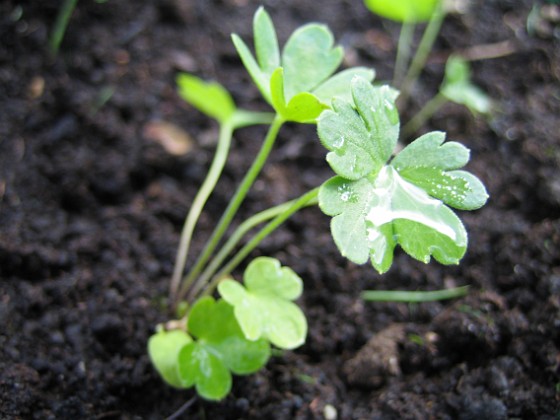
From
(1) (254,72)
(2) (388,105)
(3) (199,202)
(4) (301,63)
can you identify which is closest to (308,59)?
(4) (301,63)

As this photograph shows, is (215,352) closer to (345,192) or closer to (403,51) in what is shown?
(345,192)

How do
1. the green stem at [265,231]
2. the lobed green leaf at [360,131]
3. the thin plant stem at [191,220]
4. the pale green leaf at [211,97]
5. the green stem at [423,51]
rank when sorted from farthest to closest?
the green stem at [423,51]
the pale green leaf at [211,97]
the thin plant stem at [191,220]
the green stem at [265,231]
the lobed green leaf at [360,131]

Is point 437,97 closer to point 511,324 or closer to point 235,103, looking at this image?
point 235,103

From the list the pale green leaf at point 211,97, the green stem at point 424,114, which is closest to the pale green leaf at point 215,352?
the pale green leaf at point 211,97

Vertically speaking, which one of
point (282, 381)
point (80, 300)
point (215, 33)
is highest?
point (215, 33)

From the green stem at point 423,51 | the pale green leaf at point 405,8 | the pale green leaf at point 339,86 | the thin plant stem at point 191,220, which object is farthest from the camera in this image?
the green stem at point 423,51

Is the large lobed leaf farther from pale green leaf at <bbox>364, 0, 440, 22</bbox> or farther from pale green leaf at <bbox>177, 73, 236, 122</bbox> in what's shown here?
pale green leaf at <bbox>364, 0, 440, 22</bbox>

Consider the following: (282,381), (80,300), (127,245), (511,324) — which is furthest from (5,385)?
(511,324)

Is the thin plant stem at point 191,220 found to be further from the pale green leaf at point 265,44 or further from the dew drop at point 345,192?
the dew drop at point 345,192
